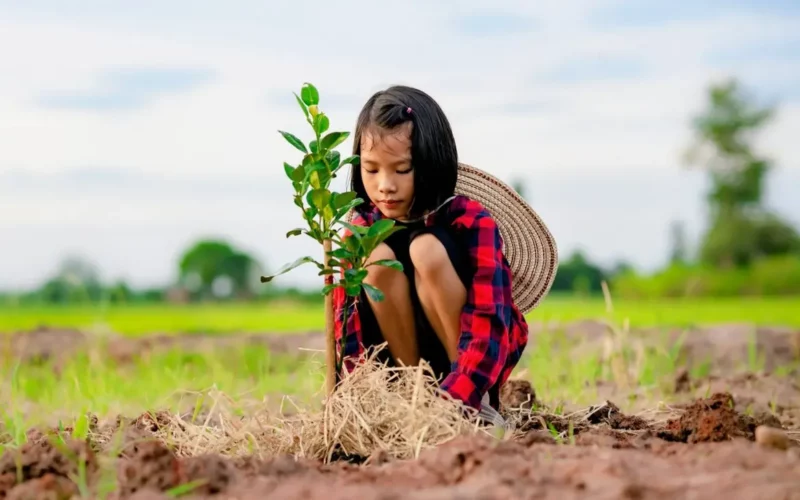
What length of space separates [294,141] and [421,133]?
439 millimetres

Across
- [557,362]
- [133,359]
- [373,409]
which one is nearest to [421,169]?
[373,409]

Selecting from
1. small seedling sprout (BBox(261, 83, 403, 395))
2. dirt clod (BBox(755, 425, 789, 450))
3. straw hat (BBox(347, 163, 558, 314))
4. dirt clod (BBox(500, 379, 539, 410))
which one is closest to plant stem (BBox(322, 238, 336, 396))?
small seedling sprout (BBox(261, 83, 403, 395))

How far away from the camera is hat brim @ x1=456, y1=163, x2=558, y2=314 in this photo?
9.70ft

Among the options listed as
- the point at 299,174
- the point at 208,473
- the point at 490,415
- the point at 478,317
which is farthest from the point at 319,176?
the point at 490,415

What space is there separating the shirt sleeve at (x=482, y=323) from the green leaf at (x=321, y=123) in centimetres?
63

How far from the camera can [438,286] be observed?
101 inches

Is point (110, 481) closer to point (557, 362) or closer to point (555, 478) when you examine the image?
point (555, 478)

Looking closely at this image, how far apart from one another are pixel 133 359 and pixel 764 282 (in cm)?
1461

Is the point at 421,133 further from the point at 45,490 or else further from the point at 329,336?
the point at 45,490

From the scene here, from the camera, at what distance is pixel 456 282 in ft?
8.49

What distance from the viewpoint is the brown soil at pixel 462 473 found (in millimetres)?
1571

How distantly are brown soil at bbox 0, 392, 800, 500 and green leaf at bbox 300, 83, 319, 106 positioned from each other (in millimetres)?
974

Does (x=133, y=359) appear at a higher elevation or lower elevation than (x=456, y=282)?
lower

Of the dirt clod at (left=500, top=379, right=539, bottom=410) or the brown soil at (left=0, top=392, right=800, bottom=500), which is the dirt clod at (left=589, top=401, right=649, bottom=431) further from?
the brown soil at (left=0, top=392, right=800, bottom=500)
